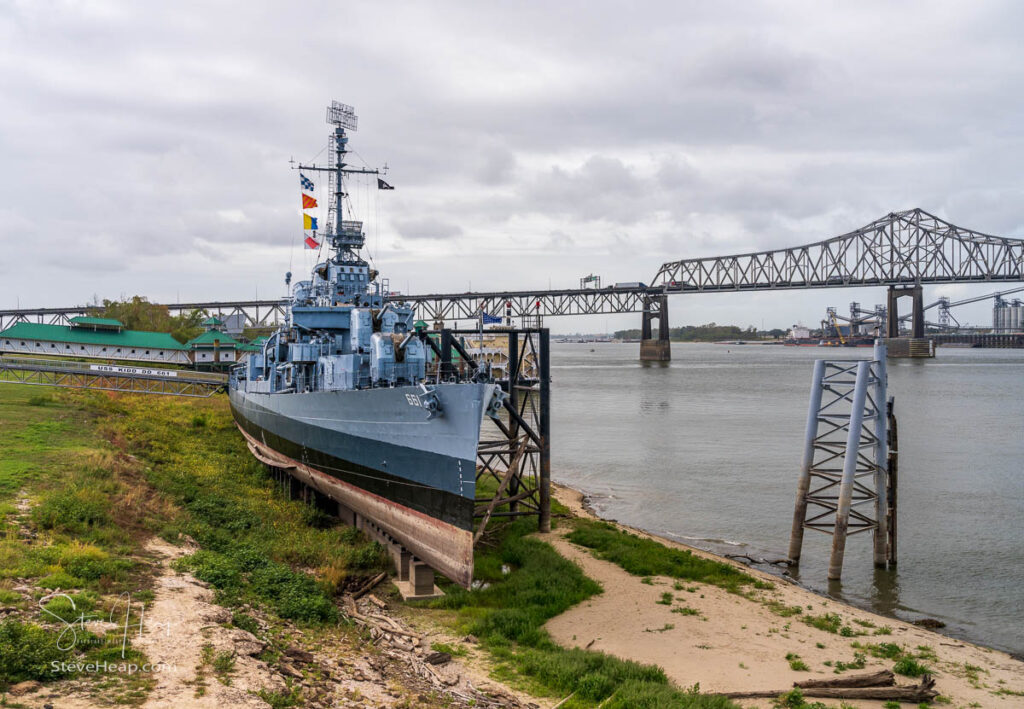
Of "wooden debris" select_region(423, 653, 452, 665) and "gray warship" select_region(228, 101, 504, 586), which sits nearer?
"wooden debris" select_region(423, 653, 452, 665)

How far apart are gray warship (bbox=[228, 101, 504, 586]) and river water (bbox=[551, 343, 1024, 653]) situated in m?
10.4

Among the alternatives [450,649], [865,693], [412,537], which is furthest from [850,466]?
[450,649]

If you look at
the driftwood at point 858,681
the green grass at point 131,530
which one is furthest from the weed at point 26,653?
the driftwood at point 858,681

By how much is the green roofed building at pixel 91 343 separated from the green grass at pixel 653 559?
2079 inches

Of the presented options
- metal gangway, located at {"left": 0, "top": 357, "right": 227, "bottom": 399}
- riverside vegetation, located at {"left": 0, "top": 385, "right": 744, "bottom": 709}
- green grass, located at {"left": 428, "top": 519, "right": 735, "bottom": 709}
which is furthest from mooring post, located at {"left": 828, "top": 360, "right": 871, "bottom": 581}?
metal gangway, located at {"left": 0, "top": 357, "right": 227, "bottom": 399}

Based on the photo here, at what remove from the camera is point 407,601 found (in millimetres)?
15234

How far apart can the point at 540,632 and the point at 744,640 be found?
416cm

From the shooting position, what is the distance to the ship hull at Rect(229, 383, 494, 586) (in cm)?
1494

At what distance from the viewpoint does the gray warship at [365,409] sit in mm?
15242

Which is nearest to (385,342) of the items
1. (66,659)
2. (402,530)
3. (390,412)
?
(390,412)

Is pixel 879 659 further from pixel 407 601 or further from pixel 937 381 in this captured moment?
pixel 937 381

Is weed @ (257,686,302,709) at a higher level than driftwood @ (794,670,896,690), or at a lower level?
higher

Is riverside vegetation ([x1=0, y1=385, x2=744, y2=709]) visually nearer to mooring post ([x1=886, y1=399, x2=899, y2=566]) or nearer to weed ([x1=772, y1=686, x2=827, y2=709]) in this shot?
weed ([x1=772, y1=686, x2=827, y2=709])

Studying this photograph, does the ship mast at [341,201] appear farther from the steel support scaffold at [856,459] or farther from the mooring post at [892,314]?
the mooring post at [892,314]
